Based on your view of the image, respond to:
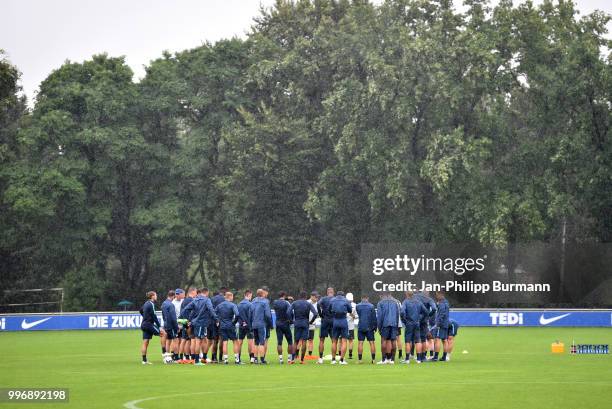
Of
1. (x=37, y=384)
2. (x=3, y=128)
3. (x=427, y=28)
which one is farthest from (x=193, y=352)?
(x=3, y=128)

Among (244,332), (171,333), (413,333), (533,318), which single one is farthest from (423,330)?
(533,318)

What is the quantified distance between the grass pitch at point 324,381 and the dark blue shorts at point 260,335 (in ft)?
2.54

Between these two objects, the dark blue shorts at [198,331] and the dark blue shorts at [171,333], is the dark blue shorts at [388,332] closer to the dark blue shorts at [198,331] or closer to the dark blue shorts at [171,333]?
the dark blue shorts at [198,331]

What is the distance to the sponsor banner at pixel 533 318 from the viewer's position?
5672cm

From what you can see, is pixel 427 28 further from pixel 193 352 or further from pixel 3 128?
pixel 193 352

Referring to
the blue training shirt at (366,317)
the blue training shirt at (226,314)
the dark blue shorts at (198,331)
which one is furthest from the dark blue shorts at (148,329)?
the blue training shirt at (366,317)

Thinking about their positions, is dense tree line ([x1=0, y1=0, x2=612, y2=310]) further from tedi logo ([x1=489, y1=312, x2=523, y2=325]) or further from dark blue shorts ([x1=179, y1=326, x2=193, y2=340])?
dark blue shorts ([x1=179, y1=326, x2=193, y2=340])

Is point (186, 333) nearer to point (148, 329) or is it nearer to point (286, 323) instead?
point (148, 329)

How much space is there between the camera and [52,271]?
2980 inches

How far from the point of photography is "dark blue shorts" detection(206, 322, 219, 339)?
111 ft

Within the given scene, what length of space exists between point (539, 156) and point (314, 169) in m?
13.5

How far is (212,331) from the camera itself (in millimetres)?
34031

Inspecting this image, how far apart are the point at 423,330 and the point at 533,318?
25482 mm

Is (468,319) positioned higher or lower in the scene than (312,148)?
lower
